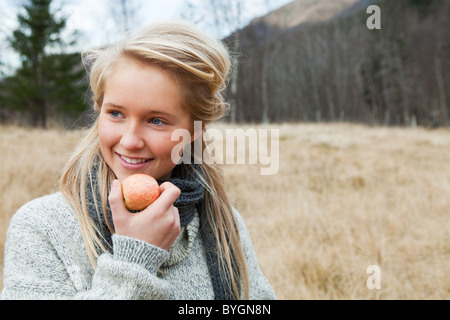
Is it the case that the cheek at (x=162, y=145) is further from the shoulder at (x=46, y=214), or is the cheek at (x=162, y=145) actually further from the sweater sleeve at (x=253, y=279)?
the sweater sleeve at (x=253, y=279)

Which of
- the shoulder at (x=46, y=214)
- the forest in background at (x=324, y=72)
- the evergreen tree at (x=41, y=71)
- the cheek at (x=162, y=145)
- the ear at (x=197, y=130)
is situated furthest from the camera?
the forest in background at (x=324, y=72)

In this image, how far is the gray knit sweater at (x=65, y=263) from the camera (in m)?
0.95

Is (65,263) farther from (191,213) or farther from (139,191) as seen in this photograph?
(191,213)

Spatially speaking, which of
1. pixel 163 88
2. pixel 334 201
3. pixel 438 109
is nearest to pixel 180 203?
pixel 163 88

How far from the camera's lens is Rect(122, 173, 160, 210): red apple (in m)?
1.07

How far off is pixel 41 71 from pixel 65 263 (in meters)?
17.6

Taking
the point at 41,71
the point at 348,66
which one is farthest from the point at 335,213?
the point at 348,66

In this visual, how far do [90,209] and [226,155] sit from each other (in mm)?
6213

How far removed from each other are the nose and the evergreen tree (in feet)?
50.4

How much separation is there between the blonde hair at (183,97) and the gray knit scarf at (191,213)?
2 cm

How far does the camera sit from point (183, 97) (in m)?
1.24

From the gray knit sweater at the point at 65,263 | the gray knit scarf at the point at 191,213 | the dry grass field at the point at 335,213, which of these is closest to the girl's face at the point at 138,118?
the gray knit scarf at the point at 191,213

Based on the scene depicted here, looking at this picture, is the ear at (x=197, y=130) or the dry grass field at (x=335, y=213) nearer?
the ear at (x=197, y=130)

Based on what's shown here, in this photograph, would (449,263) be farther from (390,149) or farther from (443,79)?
(443,79)
